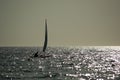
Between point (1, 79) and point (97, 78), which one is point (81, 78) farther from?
point (1, 79)

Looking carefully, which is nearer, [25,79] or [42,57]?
[25,79]

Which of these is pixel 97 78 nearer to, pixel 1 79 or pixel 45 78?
pixel 45 78

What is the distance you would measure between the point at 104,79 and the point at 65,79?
27.8 ft

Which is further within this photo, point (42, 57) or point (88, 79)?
point (42, 57)

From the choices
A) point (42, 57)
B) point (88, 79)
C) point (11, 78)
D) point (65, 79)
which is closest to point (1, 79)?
point (11, 78)

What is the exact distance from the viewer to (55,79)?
6819cm

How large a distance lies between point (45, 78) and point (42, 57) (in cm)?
7065

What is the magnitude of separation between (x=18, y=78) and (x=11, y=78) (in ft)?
5.84

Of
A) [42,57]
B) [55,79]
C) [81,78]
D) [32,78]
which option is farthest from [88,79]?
[42,57]

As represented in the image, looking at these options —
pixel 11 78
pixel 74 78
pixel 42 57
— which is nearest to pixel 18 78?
pixel 11 78

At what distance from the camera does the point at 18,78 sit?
6894 centimetres

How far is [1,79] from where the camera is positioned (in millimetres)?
67375

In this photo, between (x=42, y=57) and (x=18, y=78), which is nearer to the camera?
(x=18, y=78)

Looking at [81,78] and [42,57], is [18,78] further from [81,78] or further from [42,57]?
[42,57]
